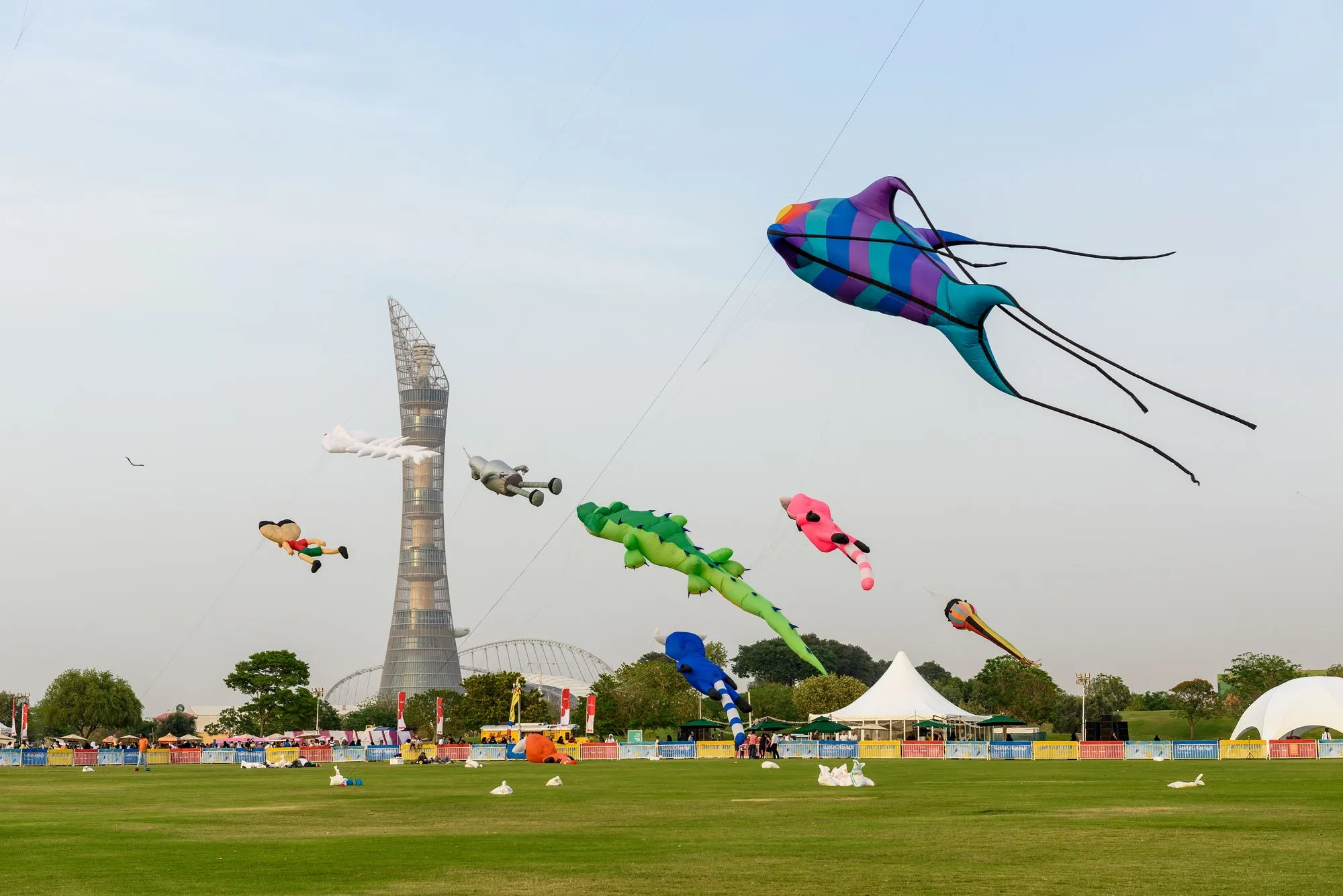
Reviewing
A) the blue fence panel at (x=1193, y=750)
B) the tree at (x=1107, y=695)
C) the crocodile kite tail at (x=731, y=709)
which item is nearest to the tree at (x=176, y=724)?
the tree at (x=1107, y=695)

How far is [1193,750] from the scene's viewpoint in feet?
195

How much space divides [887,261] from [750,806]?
12285mm

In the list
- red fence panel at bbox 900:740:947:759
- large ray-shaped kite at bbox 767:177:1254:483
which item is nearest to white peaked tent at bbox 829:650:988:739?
red fence panel at bbox 900:740:947:759

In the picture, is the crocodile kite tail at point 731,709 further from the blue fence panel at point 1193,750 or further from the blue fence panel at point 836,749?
the blue fence panel at point 1193,750

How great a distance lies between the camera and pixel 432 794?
123 feet

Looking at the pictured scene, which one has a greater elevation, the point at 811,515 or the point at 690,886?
the point at 811,515

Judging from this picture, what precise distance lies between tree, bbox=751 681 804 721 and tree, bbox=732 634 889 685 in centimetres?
3894

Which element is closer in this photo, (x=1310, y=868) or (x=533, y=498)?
(x=1310, y=868)

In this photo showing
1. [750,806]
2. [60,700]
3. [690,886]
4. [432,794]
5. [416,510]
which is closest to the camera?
[690,886]

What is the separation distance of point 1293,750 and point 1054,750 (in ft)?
31.0

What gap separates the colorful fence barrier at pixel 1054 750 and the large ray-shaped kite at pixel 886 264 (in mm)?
40178

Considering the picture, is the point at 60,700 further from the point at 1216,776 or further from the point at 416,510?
the point at 1216,776

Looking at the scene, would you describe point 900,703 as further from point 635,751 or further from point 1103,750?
point 1103,750

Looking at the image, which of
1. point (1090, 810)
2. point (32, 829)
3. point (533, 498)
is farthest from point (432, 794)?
point (1090, 810)
